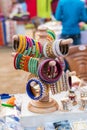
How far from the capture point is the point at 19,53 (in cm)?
184

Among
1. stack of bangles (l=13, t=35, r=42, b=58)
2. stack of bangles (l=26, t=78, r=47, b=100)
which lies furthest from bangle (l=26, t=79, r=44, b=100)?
stack of bangles (l=13, t=35, r=42, b=58)

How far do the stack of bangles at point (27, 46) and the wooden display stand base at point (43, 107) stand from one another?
289 millimetres

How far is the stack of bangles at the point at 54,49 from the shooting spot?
1.81 meters

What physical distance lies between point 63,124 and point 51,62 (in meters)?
0.38

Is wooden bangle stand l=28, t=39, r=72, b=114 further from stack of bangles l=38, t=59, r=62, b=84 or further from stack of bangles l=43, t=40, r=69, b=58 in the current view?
stack of bangles l=43, t=40, r=69, b=58

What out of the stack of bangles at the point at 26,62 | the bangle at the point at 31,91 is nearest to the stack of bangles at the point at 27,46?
the stack of bangles at the point at 26,62

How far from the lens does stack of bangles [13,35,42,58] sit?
1817mm

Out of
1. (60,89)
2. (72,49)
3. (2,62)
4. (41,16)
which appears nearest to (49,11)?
(41,16)

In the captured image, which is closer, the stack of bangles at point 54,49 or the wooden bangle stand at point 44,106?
the stack of bangles at point 54,49

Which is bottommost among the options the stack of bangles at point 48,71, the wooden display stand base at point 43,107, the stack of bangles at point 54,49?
the wooden display stand base at point 43,107

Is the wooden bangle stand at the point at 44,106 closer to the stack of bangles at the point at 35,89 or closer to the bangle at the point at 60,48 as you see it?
the stack of bangles at the point at 35,89

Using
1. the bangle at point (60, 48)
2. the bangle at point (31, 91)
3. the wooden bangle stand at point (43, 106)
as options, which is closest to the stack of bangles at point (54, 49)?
the bangle at point (60, 48)

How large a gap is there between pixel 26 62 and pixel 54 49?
0.17m

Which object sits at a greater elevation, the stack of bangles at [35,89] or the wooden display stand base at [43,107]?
the stack of bangles at [35,89]
